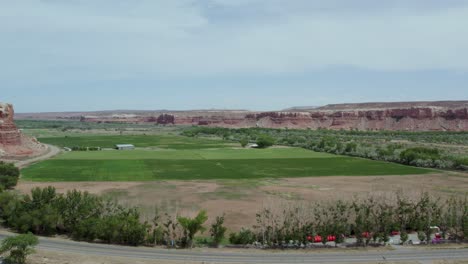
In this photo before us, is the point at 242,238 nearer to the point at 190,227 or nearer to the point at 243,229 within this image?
the point at 243,229

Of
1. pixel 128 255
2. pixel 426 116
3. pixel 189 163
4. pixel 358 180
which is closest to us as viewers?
pixel 128 255

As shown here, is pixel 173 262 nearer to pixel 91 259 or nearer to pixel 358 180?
pixel 91 259

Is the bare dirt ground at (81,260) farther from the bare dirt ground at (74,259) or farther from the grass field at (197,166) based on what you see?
the grass field at (197,166)

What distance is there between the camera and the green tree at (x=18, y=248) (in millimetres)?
24250

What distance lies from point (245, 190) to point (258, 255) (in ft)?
70.7

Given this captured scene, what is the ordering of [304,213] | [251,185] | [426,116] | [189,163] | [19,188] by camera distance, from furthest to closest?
[426,116]
[189,163]
[251,185]
[19,188]
[304,213]

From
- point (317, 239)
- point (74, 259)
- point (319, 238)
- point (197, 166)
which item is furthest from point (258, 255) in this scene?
point (197, 166)

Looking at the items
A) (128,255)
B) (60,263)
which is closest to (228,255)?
(128,255)

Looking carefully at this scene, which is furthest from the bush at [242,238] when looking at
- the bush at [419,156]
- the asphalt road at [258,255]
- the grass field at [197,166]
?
the bush at [419,156]

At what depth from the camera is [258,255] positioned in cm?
2702

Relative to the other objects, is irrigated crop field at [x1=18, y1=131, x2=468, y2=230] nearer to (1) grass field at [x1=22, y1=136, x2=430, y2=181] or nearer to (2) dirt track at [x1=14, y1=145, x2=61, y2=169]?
A: (1) grass field at [x1=22, y1=136, x2=430, y2=181]

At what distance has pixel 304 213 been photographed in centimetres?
3222

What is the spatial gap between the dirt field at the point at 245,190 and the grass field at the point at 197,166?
4517mm

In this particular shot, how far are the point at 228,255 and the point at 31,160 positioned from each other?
62089mm
